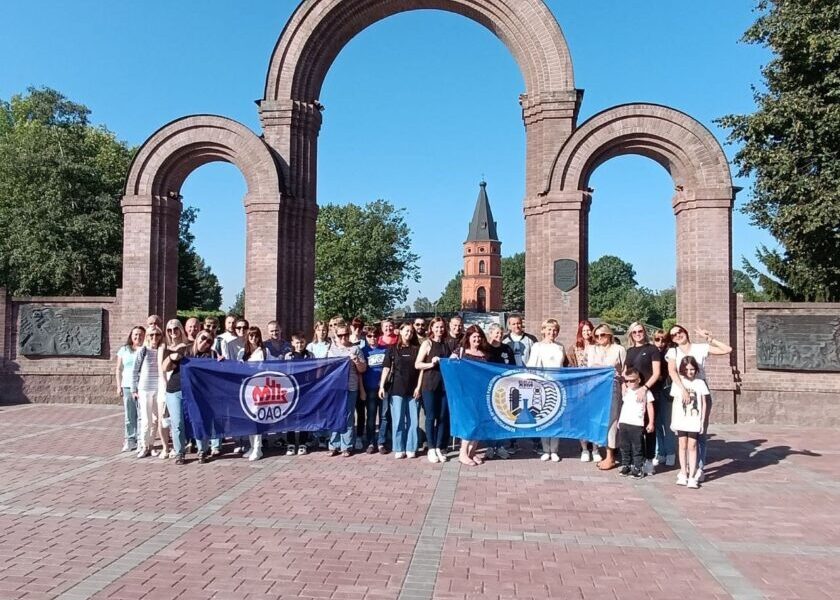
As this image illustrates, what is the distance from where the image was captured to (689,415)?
7.10 meters

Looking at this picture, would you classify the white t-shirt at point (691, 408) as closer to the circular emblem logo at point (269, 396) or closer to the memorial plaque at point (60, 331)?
the circular emblem logo at point (269, 396)

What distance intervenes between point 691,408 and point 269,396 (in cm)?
569

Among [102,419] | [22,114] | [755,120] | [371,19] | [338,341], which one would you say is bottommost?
[102,419]

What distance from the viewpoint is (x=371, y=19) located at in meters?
15.6

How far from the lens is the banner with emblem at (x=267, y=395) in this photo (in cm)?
837

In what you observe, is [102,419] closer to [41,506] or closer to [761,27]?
[41,506]

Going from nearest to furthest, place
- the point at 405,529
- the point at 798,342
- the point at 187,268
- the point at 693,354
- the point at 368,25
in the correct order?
the point at 405,529
the point at 693,354
the point at 798,342
the point at 368,25
the point at 187,268

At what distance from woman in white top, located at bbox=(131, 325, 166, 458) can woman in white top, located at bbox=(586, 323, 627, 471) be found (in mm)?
6265

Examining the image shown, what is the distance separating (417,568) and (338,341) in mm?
4739

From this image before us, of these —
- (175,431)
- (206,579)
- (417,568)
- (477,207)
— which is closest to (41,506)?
(175,431)

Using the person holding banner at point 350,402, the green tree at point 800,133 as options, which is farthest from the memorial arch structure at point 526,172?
the person holding banner at point 350,402

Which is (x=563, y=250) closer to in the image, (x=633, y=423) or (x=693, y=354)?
(x=693, y=354)

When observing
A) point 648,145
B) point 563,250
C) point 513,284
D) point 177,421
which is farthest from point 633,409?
Answer: point 513,284

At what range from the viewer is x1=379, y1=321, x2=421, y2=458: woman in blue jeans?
27.0 ft
